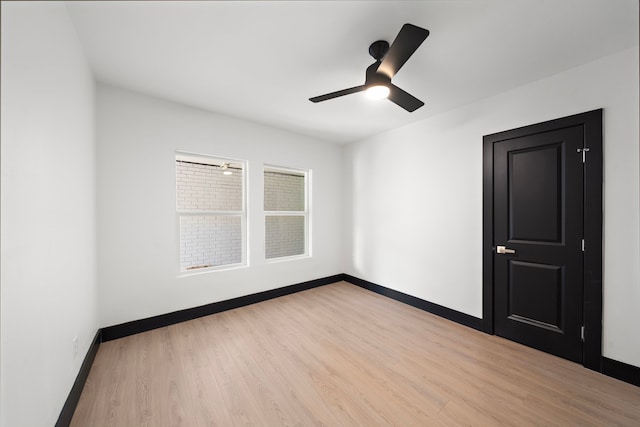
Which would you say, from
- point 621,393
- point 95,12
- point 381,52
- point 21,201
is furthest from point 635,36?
point 21,201

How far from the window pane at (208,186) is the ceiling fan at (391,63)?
201 centimetres

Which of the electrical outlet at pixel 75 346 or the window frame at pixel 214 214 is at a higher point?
the window frame at pixel 214 214

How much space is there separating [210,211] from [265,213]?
32.1 inches

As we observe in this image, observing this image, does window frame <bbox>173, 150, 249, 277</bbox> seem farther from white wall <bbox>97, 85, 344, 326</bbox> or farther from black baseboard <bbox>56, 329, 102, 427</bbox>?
black baseboard <bbox>56, 329, 102, 427</bbox>

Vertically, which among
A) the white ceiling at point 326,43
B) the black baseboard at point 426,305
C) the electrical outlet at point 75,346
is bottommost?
the black baseboard at point 426,305

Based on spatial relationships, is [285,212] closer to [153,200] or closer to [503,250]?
[153,200]

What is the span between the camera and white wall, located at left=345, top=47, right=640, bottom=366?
1.89 meters

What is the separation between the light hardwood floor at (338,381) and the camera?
158 centimetres

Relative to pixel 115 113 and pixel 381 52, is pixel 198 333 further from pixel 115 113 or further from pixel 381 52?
pixel 381 52

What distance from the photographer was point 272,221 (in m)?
3.98

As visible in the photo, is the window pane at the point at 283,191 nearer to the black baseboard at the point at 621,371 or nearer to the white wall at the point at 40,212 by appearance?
the white wall at the point at 40,212

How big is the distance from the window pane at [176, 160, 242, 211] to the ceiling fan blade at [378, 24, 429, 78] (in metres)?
2.52

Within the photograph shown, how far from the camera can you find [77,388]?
168 centimetres

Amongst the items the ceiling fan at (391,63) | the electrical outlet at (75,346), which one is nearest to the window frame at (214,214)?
the electrical outlet at (75,346)
